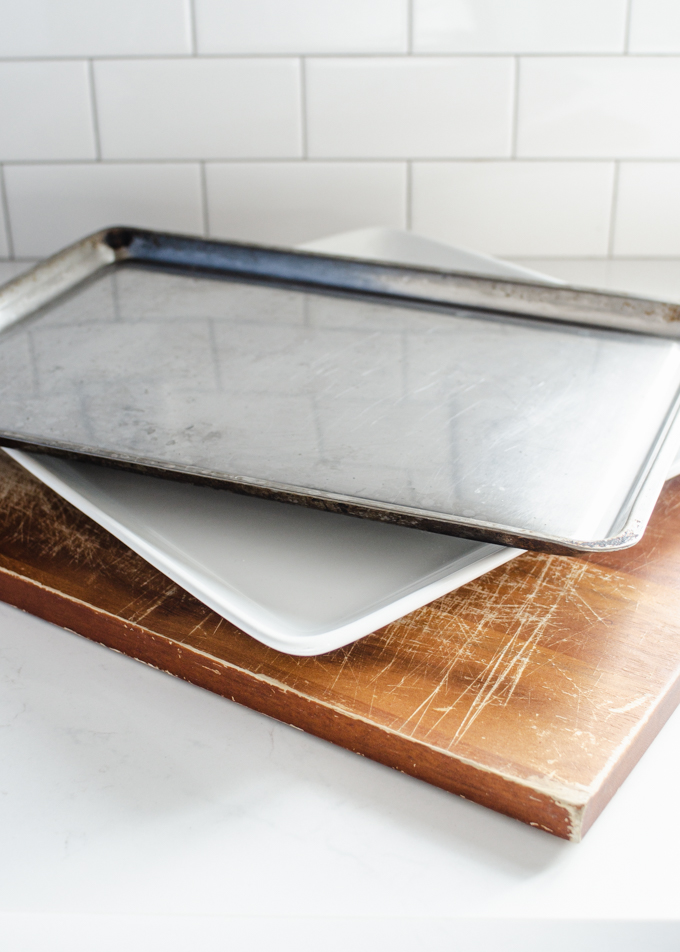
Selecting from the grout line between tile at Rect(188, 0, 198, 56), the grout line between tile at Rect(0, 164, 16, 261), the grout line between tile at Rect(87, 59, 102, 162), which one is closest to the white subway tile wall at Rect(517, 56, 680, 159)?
the grout line between tile at Rect(188, 0, 198, 56)

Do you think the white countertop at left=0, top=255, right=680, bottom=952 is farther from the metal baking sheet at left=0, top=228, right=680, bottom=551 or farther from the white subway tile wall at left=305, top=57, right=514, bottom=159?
the white subway tile wall at left=305, top=57, right=514, bottom=159

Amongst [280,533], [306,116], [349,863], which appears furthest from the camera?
[306,116]

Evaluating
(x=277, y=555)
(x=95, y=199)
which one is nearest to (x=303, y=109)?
(x=95, y=199)

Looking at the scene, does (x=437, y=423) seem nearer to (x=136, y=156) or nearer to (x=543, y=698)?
(x=543, y=698)

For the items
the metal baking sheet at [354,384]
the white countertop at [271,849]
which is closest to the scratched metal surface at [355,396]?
the metal baking sheet at [354,384]

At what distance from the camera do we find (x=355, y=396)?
1.79ft

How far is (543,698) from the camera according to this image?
1.26ft

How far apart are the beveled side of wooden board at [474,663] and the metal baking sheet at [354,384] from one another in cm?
5

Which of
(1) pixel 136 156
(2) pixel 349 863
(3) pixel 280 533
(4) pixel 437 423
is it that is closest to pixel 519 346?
(4) pixel 437 423

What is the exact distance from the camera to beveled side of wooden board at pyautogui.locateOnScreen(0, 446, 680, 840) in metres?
0.36

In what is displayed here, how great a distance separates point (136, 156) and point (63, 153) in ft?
0.27

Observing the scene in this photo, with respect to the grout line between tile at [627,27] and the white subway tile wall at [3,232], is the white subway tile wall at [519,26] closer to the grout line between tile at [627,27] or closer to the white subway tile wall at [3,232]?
the grout line between tile at [627,27]

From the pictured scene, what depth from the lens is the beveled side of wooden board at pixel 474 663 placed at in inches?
14.0

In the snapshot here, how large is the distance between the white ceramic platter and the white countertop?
0.06 meters
